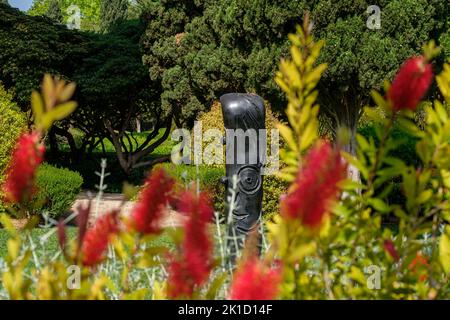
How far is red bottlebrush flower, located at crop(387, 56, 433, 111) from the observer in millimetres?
1261

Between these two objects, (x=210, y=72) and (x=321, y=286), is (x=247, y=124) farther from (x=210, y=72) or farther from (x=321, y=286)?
(x=210, y=72)

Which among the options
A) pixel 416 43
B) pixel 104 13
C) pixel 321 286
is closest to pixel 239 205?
pixel 321 286

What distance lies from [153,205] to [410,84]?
535 millimetres

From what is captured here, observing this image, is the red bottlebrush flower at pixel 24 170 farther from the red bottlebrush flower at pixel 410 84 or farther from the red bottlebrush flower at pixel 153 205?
the red bottlebrush flower at pixel 410 84

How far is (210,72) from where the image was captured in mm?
13711

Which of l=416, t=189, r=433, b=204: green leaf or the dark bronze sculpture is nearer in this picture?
l=416, t=189, r=433, b=204: green leaf

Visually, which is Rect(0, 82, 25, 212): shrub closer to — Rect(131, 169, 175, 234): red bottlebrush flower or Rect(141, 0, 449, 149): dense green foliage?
Rect(141, 0, 449, 149): dense green foliage

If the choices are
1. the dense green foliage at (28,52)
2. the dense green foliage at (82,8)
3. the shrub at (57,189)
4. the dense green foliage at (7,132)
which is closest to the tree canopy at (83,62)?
the dense green foliage at (28,52)

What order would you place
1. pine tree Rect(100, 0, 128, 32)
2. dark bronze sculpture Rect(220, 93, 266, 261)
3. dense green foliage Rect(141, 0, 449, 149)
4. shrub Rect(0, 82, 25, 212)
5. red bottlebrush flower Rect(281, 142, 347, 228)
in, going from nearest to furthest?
red bottlebrush flower Rect(281, 142, 347, 228), dark bronze sculpture Rect(220, 93, 266, 261), shrub Rect(0, 82, 25, 212), dense green foliage Rect(141, 0, 449, 149), pine tree Rect(100, 0, 128, 32)

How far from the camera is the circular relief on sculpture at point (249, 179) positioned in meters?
5.30

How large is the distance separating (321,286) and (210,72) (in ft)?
40.4

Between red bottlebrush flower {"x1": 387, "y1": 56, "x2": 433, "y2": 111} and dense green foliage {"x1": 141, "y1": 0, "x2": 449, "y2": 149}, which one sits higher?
dense green foliage {"x1": 141, "y1": 0, "x2": 449, "y2": 149}

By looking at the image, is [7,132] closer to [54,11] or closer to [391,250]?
[391,250]

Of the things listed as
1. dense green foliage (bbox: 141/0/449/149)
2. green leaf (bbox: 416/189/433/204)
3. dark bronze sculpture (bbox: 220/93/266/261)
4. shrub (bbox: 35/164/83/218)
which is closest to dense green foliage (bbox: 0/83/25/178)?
shrub (bbox: 35/164/83/218)
